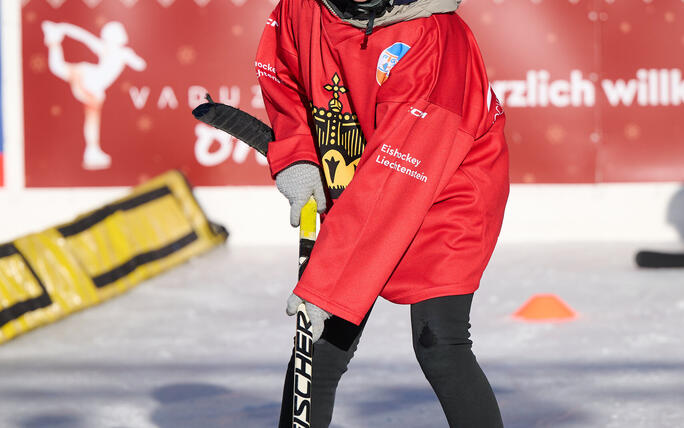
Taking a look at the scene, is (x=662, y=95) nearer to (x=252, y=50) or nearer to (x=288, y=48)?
(x=252, y=50)

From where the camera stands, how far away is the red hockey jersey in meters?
1.97

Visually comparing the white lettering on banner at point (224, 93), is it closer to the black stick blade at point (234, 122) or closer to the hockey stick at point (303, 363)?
the black stick blade at point (234, 122)

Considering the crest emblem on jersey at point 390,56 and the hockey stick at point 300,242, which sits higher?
the crest emblem on jersey at point 390,56

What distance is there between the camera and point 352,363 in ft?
11.3

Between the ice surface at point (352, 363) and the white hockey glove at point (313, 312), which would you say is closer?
the white hockey glove at point (313, 312)

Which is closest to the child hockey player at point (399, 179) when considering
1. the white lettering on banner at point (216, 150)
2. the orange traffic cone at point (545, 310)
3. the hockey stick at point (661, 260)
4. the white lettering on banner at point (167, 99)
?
the orange traffic cone at point (545, 310)

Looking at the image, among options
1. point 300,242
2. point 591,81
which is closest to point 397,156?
point 300,242

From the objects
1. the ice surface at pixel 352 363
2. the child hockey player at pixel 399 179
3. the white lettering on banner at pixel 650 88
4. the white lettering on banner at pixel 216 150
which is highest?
the white lettering on banner at pixel 650 88

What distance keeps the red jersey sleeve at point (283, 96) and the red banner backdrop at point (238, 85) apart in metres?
3.71

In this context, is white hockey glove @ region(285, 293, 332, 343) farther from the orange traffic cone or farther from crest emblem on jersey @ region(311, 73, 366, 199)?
the orange traffic cone

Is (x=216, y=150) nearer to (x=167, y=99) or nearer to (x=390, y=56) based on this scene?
(x=167, y=99)

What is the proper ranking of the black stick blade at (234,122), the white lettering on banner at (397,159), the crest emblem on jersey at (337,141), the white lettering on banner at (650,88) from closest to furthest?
the white lettering on banner at (397,159) < the crest emblem on jersey at (337,141) < the black stick blade at (234,122) < the white lettering on banner at (650,88)

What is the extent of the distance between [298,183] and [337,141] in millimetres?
123

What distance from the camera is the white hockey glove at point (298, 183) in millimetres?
2180
